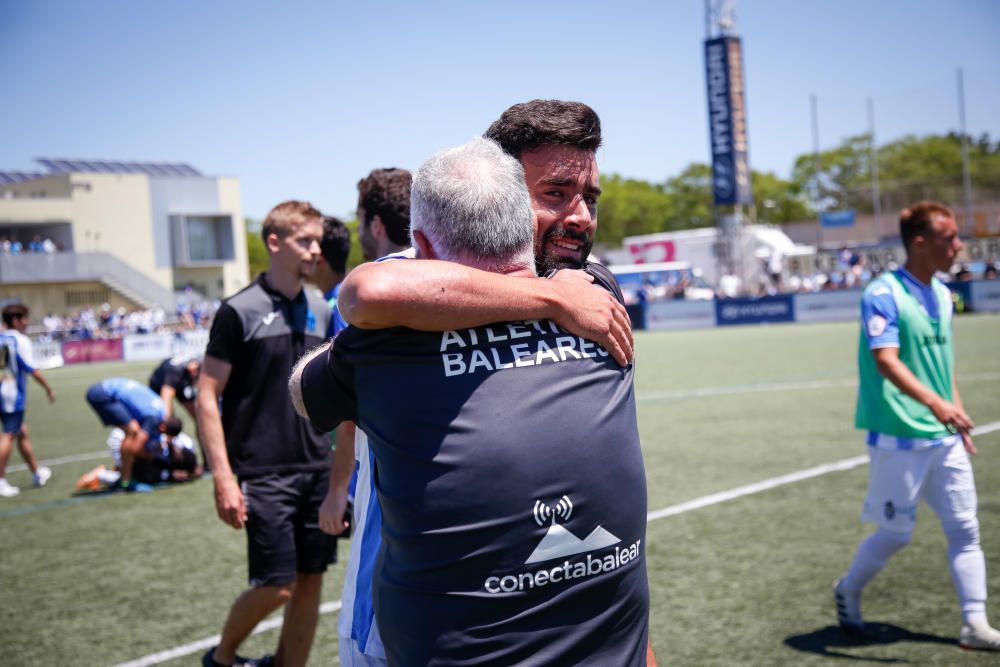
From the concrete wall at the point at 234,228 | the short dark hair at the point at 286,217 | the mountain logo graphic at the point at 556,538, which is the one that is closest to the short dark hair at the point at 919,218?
the short dark hair at the point at 286,217

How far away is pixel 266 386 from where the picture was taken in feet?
14.3

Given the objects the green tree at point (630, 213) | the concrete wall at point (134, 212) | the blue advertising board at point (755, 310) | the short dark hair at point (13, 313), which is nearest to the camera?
the short dark hair at point (13, 313)

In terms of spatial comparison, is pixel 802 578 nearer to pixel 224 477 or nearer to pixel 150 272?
pixel 224 477

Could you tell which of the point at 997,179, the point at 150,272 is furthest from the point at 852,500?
the point at 150,272

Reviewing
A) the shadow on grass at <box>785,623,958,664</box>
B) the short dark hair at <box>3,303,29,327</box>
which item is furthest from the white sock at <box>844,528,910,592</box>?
the short dark hair at <box>3,303,29,327</box>

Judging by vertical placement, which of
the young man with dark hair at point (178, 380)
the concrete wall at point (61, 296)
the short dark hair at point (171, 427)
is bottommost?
the short dark hair at point (171, 427)

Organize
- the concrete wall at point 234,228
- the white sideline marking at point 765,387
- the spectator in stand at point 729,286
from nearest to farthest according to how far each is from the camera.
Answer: the white sideline marking at point 765,387 → the spectator in stand at point 729,286 → the concrete wall at point 234,228

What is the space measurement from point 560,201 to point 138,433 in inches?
336

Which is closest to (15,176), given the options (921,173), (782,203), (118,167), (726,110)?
(118,167)

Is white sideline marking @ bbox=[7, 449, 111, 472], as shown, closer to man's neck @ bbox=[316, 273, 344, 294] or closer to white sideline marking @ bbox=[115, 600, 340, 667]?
white sideline marking @ bbox=[115, 600, 340, 667]

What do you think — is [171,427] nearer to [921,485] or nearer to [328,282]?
[328,282]

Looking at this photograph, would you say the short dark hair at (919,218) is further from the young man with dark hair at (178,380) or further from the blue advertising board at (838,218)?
the blue advertising board at (838,218)

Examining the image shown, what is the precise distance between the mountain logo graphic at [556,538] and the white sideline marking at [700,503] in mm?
3518

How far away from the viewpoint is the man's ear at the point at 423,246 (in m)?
1.90
